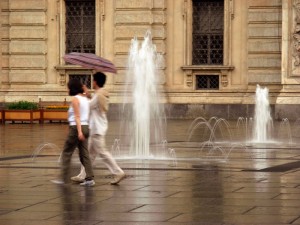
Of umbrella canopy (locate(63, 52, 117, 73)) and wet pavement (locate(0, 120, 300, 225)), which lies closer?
wet pavement (locate(0, 120, 300, 225))

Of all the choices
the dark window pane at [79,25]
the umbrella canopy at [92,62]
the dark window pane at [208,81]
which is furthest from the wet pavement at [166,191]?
the dark window pane at [79,25]

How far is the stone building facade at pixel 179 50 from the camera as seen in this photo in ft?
129

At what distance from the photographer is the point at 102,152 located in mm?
15172

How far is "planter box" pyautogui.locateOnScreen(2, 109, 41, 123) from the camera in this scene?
37.9 m

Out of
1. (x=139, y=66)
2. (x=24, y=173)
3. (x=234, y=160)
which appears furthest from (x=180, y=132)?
(x=24, y=173)

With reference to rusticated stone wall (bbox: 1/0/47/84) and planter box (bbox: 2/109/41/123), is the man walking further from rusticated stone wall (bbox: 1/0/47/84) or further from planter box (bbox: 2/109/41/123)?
rusticated stone wall (bbox: 1/0/47/84)

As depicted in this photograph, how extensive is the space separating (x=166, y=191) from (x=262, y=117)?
66.0ft

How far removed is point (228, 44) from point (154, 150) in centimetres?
1770

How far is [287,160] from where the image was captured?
1956cm

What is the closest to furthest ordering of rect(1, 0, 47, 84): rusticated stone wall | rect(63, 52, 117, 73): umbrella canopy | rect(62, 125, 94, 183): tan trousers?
rect(62, 125, 94, 183): tan trousers
rect(63, 52, 117, 73): umbrella canopy
rect(1, 0, 47, 84): rusticated stone wall

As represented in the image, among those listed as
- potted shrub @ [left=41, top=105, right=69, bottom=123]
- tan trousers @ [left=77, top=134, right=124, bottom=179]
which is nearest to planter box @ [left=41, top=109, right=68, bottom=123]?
potted shrub @ [left=41, top=105, right=69, bottom=123]

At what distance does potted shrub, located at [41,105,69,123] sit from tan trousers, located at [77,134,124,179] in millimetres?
22371

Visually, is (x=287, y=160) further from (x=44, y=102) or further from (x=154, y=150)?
(x=44, y=102)

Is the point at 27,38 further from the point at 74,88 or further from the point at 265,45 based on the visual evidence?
the point at 74,88
